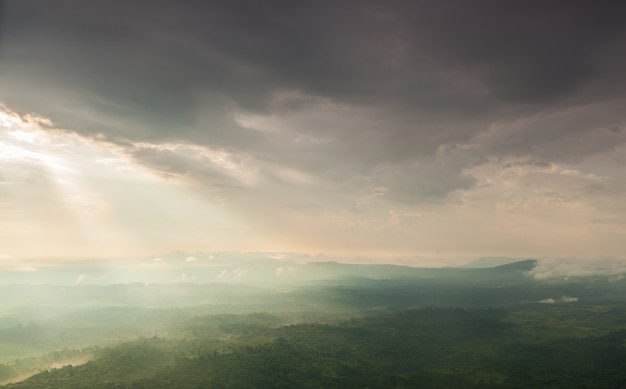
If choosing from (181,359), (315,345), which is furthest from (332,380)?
(181,359)

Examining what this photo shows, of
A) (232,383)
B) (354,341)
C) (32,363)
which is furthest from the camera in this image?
(354,341)

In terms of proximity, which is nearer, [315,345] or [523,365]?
[523,365]

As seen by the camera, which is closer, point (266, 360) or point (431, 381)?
point (431, 381)

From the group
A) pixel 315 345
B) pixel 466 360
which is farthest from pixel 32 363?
pixel 466 360

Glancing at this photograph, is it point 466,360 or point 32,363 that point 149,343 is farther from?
point 466,360

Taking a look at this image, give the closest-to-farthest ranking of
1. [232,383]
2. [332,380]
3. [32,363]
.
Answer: [232,383], [332,380], [32,363]

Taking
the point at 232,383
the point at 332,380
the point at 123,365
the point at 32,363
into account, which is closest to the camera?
the point at 232,383

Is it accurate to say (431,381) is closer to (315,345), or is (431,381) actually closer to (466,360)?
(466,360)

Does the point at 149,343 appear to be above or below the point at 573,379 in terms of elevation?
above

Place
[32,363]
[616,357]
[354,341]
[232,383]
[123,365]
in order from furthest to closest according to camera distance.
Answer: [354,341] < [32,363] < [616,357] < [123,365] < [232,383]
